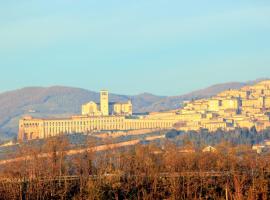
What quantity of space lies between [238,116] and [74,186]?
114 metres

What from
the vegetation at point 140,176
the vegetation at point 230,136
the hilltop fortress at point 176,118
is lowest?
the vegetation at point 140,176

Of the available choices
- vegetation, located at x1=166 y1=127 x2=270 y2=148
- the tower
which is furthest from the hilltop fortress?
vegetation, located at x1=166 y1=127 x2=270 y2=148

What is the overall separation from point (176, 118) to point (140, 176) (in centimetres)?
11655

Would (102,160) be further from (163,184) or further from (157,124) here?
(157,124)

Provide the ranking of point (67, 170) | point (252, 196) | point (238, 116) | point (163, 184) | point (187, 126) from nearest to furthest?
point (252, 196), point (163, 184), point (67, 170), point (187, 126), point (238, 116)

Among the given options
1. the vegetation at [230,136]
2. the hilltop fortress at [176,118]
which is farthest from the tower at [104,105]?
the vegetation at [230,136]

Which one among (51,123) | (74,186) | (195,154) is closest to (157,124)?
(51,123)

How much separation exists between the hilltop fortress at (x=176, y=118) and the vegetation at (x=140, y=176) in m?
86.9

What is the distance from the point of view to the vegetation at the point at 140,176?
149 ft

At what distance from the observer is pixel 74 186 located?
47.8 m

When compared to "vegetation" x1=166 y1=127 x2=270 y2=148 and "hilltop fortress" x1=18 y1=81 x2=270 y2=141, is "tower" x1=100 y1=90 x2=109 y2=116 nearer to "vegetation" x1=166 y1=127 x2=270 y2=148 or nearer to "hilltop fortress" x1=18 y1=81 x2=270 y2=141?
"hilltop fortress" x1=18 y1=81 x2=270 y2=141

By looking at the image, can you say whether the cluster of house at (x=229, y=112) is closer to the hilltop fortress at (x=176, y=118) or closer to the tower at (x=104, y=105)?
the hilltop fortress at (x=176, y=118)

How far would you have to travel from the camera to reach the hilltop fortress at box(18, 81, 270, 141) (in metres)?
153

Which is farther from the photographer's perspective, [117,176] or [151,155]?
[151,155]
